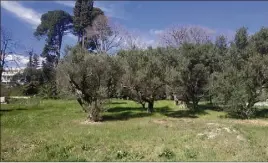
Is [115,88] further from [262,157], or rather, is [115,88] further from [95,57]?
[262,157]

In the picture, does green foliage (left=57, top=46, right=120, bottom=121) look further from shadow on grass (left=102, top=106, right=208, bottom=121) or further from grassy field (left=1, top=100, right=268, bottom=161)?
grassy field (left=1, top=100, right=268, bottom=161)

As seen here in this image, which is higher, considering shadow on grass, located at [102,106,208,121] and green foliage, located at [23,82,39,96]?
green foliage, located at [23,82,39,96]

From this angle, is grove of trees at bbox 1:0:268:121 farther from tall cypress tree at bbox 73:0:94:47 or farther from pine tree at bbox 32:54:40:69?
pine tree at bbox 32:54:40:69

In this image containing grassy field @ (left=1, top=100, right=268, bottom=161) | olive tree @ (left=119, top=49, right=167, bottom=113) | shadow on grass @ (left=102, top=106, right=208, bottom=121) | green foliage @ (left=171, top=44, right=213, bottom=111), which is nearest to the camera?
grassy field @ (left=1, top=100, right=268, bottom=161)

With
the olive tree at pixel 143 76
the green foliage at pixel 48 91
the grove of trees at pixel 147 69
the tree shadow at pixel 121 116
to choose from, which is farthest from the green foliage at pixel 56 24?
the green foliage at pixel 48 91

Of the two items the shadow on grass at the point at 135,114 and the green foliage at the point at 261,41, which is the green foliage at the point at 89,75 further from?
the green foliage at the point at 261,41

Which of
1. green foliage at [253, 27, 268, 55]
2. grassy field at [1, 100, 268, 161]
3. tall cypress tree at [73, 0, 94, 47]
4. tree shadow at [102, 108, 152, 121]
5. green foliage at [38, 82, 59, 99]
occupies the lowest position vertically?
grassy field at [1, 100, 268, 161]

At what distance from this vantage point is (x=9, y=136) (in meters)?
16.7

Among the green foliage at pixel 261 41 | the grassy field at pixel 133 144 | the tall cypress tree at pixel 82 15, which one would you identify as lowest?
the grassy field at pixel 133 144

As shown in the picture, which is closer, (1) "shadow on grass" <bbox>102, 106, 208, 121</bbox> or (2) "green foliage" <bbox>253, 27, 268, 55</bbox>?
(1) "shadow on grass" <bbox>102, 106, 208, 121</bbox>

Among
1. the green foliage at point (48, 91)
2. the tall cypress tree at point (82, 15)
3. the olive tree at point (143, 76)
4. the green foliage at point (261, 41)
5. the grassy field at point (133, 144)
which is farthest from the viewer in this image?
the green foliage at point (48, 91)

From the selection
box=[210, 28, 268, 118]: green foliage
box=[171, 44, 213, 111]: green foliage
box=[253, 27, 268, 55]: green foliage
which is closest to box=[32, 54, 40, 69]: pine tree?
box=[171, 44, 213, 111]: green foliage

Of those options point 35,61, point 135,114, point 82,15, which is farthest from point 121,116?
point 35,61

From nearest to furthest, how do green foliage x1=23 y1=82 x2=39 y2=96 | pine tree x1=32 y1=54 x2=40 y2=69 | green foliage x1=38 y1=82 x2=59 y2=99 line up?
green foliage x1=38 y1=82 x2=59 y2=99 < green foliage x1=23 y1=82 x2=39 y2=96 < pine tree x1=32 y1=54 x2=40 y2=69
